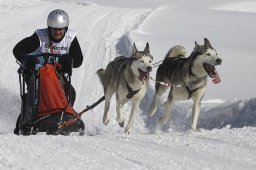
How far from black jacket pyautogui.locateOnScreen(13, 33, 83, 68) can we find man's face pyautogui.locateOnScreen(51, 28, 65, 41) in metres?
0.17

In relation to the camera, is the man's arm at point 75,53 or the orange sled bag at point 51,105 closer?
the orange sled bag at point 51,105

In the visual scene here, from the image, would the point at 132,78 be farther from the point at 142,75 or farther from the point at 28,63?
the point at 28,63

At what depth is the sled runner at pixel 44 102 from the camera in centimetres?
617

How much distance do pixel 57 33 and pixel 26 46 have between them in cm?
35

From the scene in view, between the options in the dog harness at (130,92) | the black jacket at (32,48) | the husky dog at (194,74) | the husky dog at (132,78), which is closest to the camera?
the black jacket at (32,48)

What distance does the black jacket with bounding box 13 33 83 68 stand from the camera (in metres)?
6.50

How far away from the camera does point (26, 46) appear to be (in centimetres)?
657

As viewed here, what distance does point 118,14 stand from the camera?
1978 cm

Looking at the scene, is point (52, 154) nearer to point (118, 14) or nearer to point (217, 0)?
point (118, 14)

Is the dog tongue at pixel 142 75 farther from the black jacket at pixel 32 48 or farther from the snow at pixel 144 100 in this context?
the black jacket at pixel 32 48

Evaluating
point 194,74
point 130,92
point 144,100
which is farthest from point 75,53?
point 144,100

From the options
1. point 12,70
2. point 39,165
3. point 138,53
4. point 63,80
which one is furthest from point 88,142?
point 12,70

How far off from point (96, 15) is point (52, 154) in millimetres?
14874

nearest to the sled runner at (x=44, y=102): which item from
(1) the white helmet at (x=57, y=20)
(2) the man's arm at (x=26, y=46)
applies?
(2) the man's arm at (x=26, y=46)
